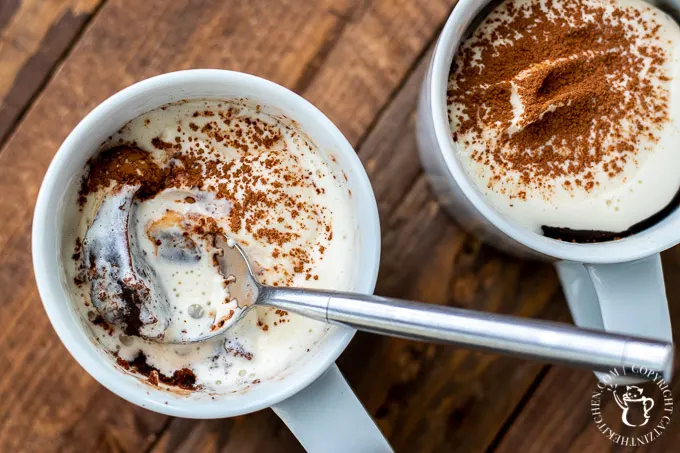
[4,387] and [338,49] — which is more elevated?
[338,49]

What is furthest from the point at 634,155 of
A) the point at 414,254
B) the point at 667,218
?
the point at 414,254

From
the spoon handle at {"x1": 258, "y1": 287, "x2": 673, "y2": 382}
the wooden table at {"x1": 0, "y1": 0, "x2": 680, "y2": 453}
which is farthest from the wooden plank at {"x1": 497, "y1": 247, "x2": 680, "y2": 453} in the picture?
the spoon handle at {"x1": 258, "y1": 287, "x2": 673, "y2": 382}

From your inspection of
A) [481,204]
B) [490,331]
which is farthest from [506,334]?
[481,204]

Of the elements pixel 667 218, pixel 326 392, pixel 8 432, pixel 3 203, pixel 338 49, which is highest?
pixel 667 218

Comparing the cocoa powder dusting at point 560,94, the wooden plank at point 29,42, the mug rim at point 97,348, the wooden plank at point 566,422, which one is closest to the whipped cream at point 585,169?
the cocoa powder dusting at point 560,94

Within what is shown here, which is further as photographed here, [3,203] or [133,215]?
[3,203]

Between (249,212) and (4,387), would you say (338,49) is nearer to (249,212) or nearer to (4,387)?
(249,212)

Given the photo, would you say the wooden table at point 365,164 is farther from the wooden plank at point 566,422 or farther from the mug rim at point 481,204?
the mug rim at point 481,204

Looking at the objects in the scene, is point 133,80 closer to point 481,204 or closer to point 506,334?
point 481,204
